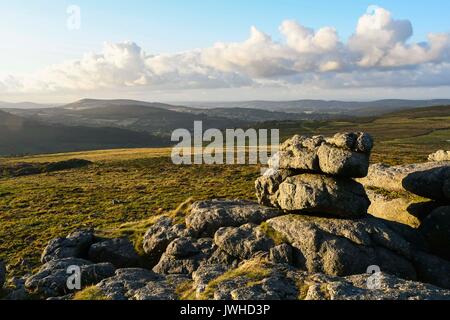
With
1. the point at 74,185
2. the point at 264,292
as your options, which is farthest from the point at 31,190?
the point at 264,292

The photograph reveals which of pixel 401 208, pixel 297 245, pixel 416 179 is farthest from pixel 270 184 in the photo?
pixel 416 179

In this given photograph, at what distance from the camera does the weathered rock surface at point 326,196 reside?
23422mm

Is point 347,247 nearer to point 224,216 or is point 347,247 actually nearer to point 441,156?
point 224,216

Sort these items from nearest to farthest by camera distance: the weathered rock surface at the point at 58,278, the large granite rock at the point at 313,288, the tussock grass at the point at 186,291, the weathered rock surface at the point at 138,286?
the large granite rock at the point at 313,288 → the tussock grass at the point at 186,291 → the weathered rock surface at the point at 138,286 → the weathered rock surface at the point at 58,278

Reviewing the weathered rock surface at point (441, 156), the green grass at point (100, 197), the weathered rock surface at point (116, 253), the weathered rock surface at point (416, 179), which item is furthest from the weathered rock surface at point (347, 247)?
the weathered rock surface at point (441, 156)

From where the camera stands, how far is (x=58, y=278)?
19.8 m

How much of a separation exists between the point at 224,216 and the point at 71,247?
10669 millimetres

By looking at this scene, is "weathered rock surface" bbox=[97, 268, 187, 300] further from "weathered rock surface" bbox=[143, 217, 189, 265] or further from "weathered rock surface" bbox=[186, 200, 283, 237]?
"weathered rock surface" bbox=[186, 200, 283, 237]

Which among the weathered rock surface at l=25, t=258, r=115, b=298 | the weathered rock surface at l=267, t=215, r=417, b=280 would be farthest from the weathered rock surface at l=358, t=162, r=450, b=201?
the weathered rock surface at l=25, t=258, r=115, b=298

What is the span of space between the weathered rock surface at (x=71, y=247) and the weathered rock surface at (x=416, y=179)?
70.8 ft

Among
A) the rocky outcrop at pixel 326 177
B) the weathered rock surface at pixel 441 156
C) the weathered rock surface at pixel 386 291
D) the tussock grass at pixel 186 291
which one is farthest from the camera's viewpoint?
the weathered rock surface at pixel 441 156

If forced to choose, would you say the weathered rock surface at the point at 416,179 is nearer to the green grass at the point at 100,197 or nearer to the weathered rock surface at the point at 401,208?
the weathered rock surface at the point at 401,208

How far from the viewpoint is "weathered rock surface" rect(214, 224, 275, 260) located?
22.9 meters

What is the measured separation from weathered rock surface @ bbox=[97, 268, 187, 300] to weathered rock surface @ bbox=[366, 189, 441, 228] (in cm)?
1617
